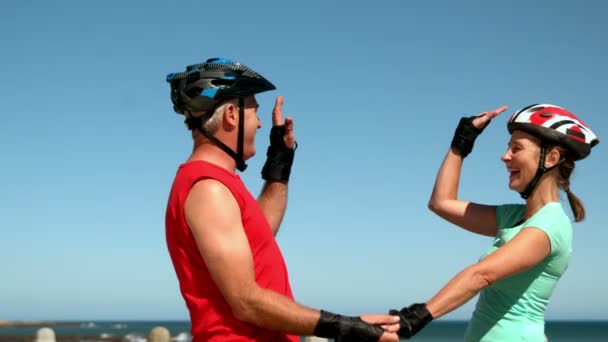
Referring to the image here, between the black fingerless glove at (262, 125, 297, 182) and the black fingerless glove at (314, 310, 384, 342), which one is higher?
the black fingerless glove at (262, 125, 297, 182)

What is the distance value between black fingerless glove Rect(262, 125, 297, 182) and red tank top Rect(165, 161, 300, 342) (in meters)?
0.98

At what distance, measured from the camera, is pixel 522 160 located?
171 inches

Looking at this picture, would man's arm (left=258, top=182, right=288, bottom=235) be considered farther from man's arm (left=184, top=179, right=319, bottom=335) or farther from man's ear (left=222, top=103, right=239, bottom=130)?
man's arm (left=184, top=179, right=319, bottom=335)

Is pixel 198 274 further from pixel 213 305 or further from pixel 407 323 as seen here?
pixel 407 323

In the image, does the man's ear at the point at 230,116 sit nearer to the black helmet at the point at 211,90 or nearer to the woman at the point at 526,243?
the black helmet at the point at 211,90

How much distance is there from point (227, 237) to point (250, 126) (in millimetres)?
691

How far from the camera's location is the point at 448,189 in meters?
4.97

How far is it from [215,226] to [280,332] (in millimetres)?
583

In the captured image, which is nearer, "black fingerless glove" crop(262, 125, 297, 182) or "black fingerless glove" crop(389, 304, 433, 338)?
"black fingerless glove" crop(389, 304, 433, 338)

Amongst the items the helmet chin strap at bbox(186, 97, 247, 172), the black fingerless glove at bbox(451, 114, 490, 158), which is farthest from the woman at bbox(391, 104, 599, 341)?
the helmet chin strap at bbox(186, 97, 247, 172)

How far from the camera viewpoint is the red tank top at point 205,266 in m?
3.53

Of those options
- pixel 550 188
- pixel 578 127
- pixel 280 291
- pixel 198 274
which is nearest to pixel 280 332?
pixel 280 291

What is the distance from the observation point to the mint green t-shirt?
409 cm

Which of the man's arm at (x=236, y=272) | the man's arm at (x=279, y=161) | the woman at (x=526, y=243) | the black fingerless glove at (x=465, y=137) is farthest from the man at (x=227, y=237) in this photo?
the black fingerless glove at (x=465, y=137)
